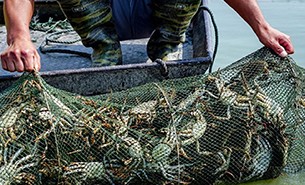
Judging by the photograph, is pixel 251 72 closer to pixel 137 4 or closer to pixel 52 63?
pixel 137 4

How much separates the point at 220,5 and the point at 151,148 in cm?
576

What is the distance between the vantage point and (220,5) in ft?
27.5

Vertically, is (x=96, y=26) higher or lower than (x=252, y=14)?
lower

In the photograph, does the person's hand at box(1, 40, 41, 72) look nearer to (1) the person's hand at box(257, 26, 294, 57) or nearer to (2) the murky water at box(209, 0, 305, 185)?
(1) the person's hand at box(257, 26, 294, 57)

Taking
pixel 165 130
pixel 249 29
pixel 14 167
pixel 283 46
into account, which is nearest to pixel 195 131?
pixel 165 130

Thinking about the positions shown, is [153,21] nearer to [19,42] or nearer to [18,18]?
[18,18]

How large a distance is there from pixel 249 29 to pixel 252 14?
3.79 metres

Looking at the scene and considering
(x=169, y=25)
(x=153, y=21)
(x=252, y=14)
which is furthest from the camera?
(x=153, y=21)

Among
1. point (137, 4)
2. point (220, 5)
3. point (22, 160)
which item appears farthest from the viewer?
point (220, 5)

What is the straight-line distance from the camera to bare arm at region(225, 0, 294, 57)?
311 cm

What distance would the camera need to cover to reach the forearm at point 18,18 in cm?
295

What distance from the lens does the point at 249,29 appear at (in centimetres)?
698

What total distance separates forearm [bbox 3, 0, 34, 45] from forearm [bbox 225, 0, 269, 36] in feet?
3.41

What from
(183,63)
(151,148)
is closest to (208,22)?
(183,63)
